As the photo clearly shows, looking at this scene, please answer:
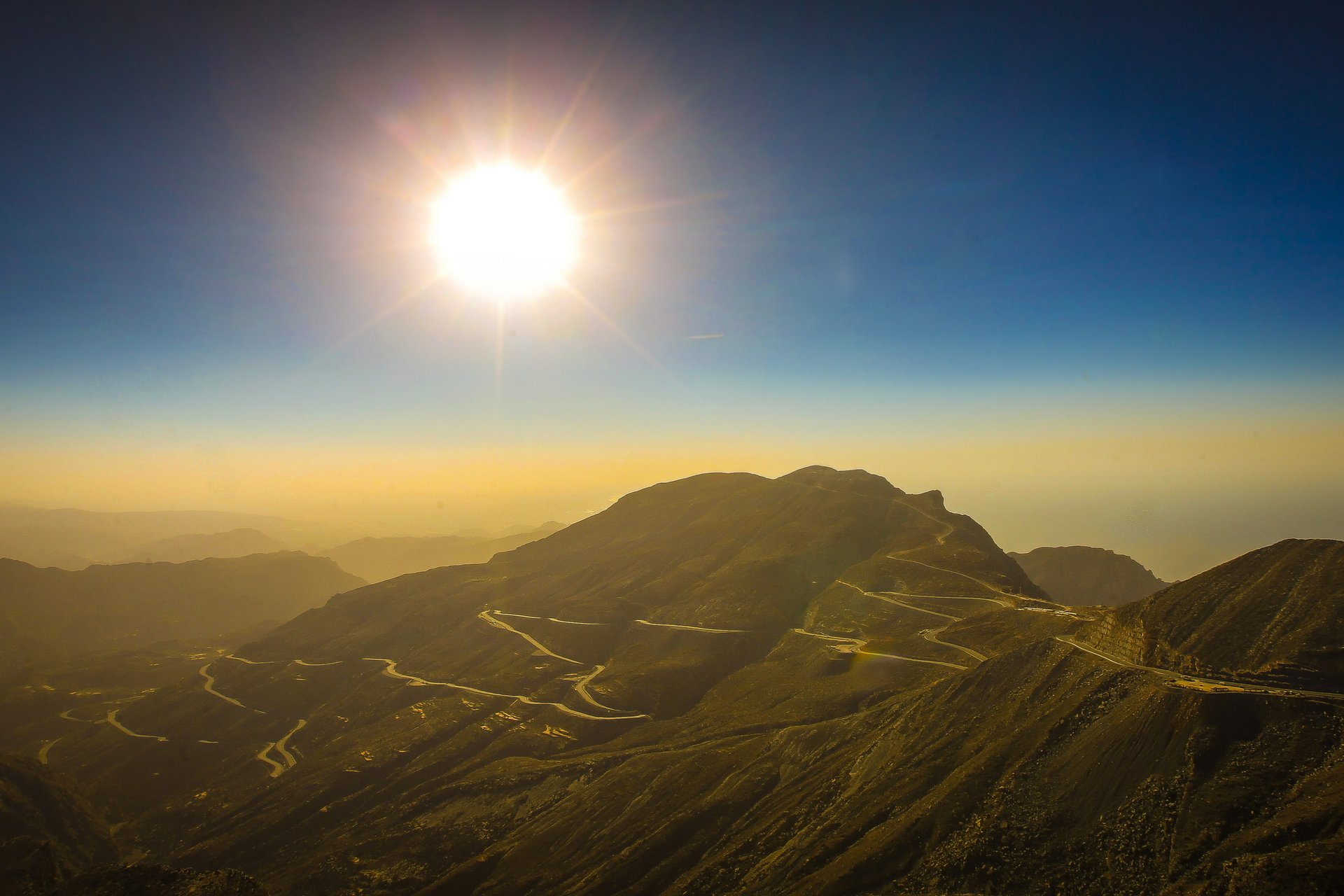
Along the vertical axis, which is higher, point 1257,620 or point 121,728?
point 1257,620

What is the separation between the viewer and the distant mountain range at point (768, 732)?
39375 mm

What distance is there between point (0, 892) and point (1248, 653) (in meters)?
122

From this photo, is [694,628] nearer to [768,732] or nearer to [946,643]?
[768,732]

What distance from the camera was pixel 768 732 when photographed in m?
76.8

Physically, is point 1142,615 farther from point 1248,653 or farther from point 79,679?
point 79,679

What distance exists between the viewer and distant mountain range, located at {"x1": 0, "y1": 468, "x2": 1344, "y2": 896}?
3938 cm

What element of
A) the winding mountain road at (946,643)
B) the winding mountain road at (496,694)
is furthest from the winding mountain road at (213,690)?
the winding mountain road at (946,643)

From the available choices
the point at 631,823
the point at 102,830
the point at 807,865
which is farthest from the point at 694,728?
the point at 102,830

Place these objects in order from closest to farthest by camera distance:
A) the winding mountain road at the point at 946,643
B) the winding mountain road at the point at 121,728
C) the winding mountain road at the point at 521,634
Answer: the winding mountain road at the point at 946,643
the winding mountain road at the point at 521,634
the winding mountain road at the point at 121,728

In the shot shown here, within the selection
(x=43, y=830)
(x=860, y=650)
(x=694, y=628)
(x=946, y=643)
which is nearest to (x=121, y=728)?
(x=43, y=830)

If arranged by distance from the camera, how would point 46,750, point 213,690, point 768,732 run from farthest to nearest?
1. point 213,690
2. point 46,750
3. point 768,732

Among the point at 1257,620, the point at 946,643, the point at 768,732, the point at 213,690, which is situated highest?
the point at 1257,620

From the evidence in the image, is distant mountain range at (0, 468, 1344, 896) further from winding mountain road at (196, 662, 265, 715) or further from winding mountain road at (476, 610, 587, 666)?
winding mountain road at (476, 610, 587, 666)

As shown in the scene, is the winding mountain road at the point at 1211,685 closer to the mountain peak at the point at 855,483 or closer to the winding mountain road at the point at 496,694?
the winding mountain road at the point at 496,694
